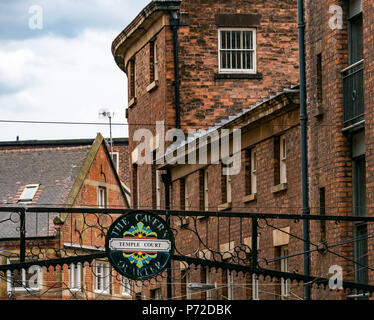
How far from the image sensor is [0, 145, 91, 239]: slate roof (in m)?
59.4

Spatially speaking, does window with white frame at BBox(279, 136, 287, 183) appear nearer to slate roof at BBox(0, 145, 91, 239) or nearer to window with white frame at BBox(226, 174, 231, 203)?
window with white frame at BBox(226, 174, 231, 203)

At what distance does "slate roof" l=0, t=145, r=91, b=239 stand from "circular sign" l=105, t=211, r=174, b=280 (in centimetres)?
3244

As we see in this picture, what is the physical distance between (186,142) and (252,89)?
4445 millimetres

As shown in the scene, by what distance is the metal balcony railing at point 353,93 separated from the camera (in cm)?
2834

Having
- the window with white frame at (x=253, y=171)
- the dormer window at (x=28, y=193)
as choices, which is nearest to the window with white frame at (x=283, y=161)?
the window with white frame at (x=253, y=171)

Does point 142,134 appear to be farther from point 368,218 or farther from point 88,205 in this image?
point 368,218

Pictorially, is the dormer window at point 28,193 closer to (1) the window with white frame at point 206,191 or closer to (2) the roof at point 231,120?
(2) the roof at point 231,120

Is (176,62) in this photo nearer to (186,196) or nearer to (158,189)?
(186,196)

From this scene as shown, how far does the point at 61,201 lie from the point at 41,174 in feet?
11.4

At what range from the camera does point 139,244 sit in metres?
25.2

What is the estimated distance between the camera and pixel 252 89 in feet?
146

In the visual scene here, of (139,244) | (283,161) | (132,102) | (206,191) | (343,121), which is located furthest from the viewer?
(132,102)

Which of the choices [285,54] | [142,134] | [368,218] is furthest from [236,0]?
[368,218]

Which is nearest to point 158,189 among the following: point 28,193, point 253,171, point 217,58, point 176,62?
point 176,62
